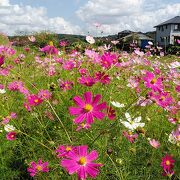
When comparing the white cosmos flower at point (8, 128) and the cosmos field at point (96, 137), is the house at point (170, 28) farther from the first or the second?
the white cosmos flower at point (8, 128)

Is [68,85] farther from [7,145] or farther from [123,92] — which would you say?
[123,92]

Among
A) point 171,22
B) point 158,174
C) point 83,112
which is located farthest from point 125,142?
point 171,22

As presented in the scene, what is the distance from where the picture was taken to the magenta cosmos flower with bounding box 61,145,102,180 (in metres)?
1.08

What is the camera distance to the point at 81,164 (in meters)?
1.10

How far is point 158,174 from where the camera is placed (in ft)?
6.07

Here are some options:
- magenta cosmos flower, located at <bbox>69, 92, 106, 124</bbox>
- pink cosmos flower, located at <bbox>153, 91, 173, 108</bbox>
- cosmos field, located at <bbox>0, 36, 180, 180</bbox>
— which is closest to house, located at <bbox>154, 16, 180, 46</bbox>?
cosmos field, located at <bbox>0, 36, 180, 180</bbox>

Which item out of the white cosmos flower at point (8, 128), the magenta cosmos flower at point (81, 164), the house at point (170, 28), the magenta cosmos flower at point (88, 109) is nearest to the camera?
the magenta cosmos flower at point (81, 164)

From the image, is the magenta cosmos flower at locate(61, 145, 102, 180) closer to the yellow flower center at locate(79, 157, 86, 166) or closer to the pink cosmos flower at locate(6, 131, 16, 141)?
the yellow flower center at locate(79, 157, 86, 166)

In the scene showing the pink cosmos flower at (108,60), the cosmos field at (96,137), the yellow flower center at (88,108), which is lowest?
the cosmos field at (96,137)

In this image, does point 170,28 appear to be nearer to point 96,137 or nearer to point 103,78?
point 103,78

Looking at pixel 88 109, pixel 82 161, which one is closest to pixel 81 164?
pixel 82 161

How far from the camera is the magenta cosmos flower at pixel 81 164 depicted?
108 cm

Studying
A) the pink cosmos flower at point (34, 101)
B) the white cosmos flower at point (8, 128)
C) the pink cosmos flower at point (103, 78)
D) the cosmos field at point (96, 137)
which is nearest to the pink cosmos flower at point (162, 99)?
the cosmos field at point (96, 137)

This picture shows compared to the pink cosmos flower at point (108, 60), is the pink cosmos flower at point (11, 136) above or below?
below
